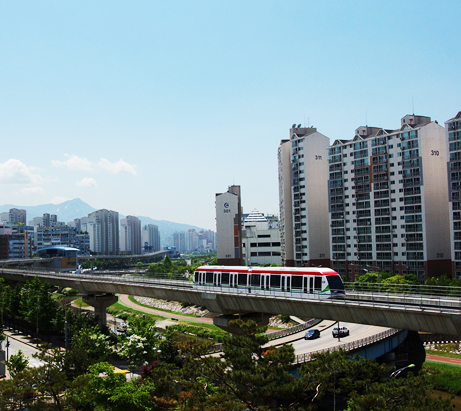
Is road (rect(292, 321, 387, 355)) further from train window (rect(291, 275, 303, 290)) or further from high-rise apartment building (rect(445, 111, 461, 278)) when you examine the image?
high-rise apartment building (rect(445, 111, 461, 278))

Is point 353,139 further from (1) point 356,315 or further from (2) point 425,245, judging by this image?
(1) point 356,315

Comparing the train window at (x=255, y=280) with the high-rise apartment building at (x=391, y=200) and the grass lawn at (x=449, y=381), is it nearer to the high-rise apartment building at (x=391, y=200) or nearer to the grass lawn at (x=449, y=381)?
the grass lawn at (x=449, y=381)

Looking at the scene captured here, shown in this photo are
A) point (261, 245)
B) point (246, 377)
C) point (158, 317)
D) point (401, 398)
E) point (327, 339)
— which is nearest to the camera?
point (401, 398)

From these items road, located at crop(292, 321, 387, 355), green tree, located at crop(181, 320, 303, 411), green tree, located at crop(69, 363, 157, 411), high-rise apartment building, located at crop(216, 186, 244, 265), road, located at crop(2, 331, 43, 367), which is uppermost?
high-rise apartment building, located at crop(216, 186, 244, 265)

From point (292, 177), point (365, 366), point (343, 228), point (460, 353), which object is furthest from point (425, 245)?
point (365, 366)

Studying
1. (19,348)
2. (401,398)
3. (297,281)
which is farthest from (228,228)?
(401,398)

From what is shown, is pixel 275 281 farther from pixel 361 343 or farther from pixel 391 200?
pixel 391 200

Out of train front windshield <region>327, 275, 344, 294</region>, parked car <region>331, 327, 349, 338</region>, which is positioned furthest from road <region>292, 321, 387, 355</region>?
train front windshield <region>327, 275, 344, 294</region>
